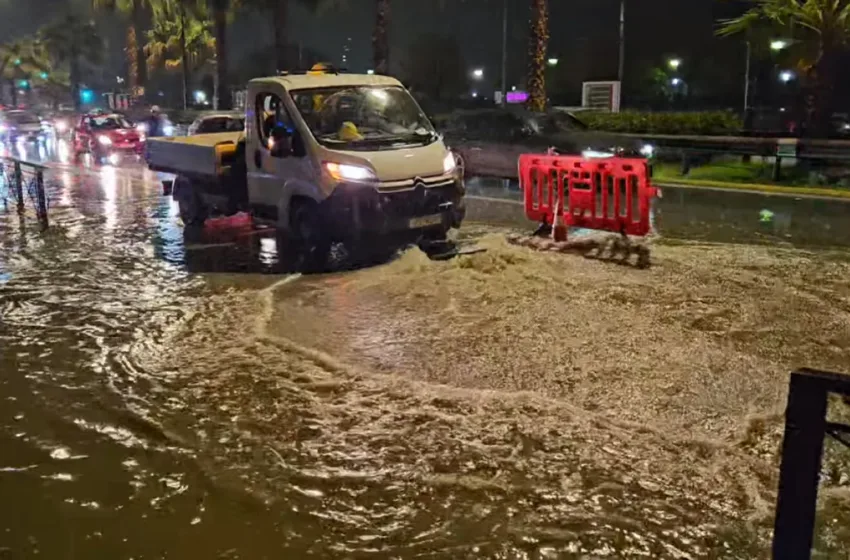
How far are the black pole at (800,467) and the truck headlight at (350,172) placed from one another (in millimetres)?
7699

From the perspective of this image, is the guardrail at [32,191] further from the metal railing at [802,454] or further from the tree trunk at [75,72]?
the tree trunk at [75,72]

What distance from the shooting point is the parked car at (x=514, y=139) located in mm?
21547

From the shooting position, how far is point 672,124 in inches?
1051

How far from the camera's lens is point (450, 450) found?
545 centimetres

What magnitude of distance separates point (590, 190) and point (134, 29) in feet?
172

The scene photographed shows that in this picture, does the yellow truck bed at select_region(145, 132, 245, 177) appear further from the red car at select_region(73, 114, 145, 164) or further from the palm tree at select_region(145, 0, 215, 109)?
the palm tree at select_region(145, 0, 215, 109)

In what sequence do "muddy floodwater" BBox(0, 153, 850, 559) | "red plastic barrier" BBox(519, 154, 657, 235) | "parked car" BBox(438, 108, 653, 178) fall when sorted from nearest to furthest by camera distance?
"muddy floodwater" BBox(0, 153, 850, 559)
"red plastic barrier" BBox(519, 154, 657, 235)
"parked car" BBox(438, 108, 653, 178)

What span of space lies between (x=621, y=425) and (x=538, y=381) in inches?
37.6

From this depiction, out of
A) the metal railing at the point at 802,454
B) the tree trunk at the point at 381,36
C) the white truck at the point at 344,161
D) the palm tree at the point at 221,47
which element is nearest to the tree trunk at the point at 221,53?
the palm tree at the point at 221,47

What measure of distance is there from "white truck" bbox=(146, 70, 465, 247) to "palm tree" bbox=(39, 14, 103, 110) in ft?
249

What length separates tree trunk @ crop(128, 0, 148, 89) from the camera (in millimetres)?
56525

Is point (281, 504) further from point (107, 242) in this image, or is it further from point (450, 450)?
point (107, 242)

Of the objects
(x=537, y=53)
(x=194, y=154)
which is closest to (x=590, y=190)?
(x=194, y=154)

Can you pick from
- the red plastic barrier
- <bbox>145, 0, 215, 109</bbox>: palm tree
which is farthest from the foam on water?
<bbox>145, 0, 215, 109</bbox>: palm tree
